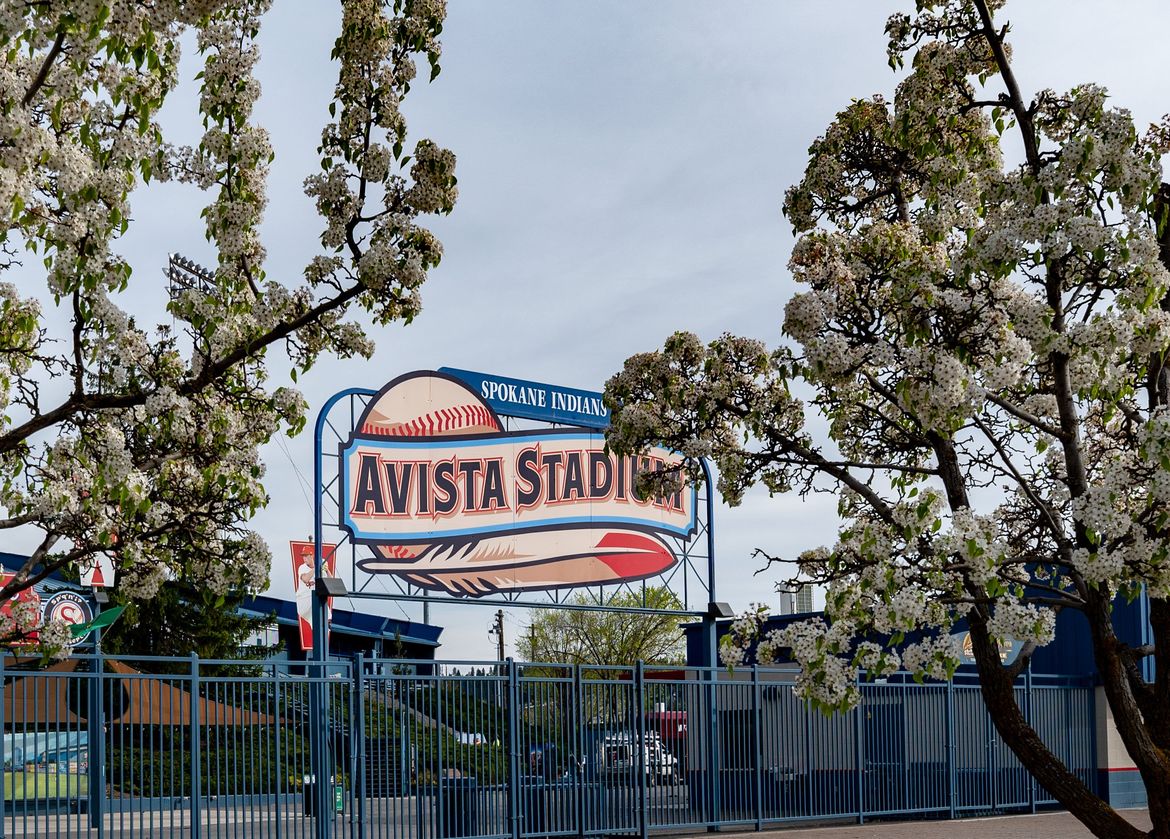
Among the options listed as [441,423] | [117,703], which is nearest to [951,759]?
[441,423]

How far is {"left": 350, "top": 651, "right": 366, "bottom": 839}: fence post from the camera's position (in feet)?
53.0

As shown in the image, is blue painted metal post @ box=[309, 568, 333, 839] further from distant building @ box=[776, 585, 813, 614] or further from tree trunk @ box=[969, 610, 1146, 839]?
distant building @ box=[776, 585, 813, 614]

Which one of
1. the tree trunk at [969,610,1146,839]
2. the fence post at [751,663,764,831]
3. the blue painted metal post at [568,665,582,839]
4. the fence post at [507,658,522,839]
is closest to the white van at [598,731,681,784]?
the blue painted metal post at [568,665,582,839]

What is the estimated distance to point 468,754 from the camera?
1750cm

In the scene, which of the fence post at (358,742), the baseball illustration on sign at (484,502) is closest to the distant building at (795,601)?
the baseball illustration on sign at (484,502)

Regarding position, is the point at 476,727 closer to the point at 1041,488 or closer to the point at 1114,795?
the point at 1041,488

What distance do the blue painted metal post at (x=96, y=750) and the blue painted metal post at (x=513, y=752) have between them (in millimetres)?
5403

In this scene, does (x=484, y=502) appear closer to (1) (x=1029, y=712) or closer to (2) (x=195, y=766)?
(1) (x=1029, y=712)

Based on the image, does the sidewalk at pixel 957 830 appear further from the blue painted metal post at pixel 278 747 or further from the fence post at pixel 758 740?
the blue painted metal post at pixel 278 747

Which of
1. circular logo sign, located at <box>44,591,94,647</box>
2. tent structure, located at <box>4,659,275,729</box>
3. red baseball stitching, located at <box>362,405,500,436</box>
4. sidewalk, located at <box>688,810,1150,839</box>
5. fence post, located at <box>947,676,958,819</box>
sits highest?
red baseball stitching, located at <box>362,405,500,436</box>

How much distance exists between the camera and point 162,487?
35.8ft

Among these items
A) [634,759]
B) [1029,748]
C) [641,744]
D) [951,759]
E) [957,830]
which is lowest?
[957,830]

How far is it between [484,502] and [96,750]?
1226cm

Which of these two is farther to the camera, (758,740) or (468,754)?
(758,740)
